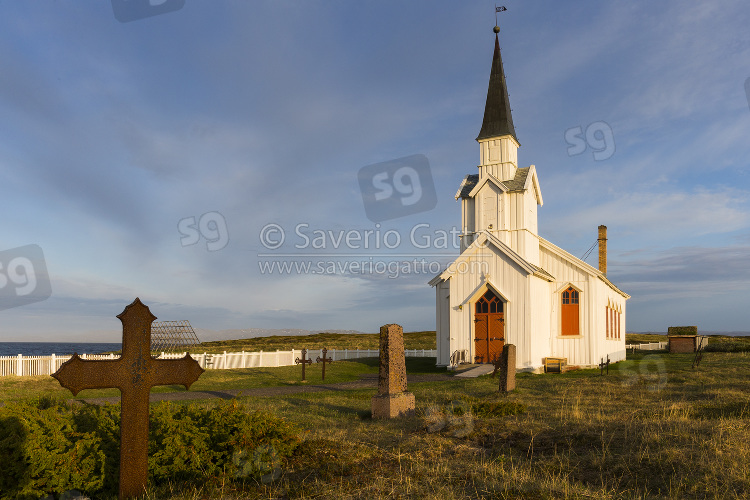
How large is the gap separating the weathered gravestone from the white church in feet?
41.3

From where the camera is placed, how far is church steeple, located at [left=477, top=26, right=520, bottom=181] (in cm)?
2730

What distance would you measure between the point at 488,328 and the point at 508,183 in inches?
296

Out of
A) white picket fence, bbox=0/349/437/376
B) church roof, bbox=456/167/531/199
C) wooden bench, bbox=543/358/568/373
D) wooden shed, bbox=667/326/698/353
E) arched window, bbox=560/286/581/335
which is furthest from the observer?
wooden shed, bbox=667/326/698/353

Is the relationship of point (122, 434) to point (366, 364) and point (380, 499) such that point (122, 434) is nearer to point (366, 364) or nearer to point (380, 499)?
point (380, 499)

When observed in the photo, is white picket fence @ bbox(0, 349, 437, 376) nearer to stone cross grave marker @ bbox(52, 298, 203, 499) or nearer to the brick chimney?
the brick chimney

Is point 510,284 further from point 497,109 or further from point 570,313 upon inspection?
point 497,109

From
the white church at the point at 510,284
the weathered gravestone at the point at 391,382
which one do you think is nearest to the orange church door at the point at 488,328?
the white church at the point at 510,284

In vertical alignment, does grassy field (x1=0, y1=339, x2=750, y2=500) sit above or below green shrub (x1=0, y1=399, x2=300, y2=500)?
below

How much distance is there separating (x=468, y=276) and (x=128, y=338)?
20372mm

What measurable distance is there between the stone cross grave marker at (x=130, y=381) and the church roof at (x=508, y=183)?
74.8 ft

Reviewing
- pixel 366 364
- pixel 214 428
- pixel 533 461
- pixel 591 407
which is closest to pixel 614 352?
pixel 366 364

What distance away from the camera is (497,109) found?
28328mm

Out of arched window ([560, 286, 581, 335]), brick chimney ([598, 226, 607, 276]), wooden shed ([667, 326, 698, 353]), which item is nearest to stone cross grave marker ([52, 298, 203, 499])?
arched window ([560, 286, 581, 335])

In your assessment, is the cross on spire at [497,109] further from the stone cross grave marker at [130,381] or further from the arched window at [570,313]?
the stone cross grave marker at [130,381]
